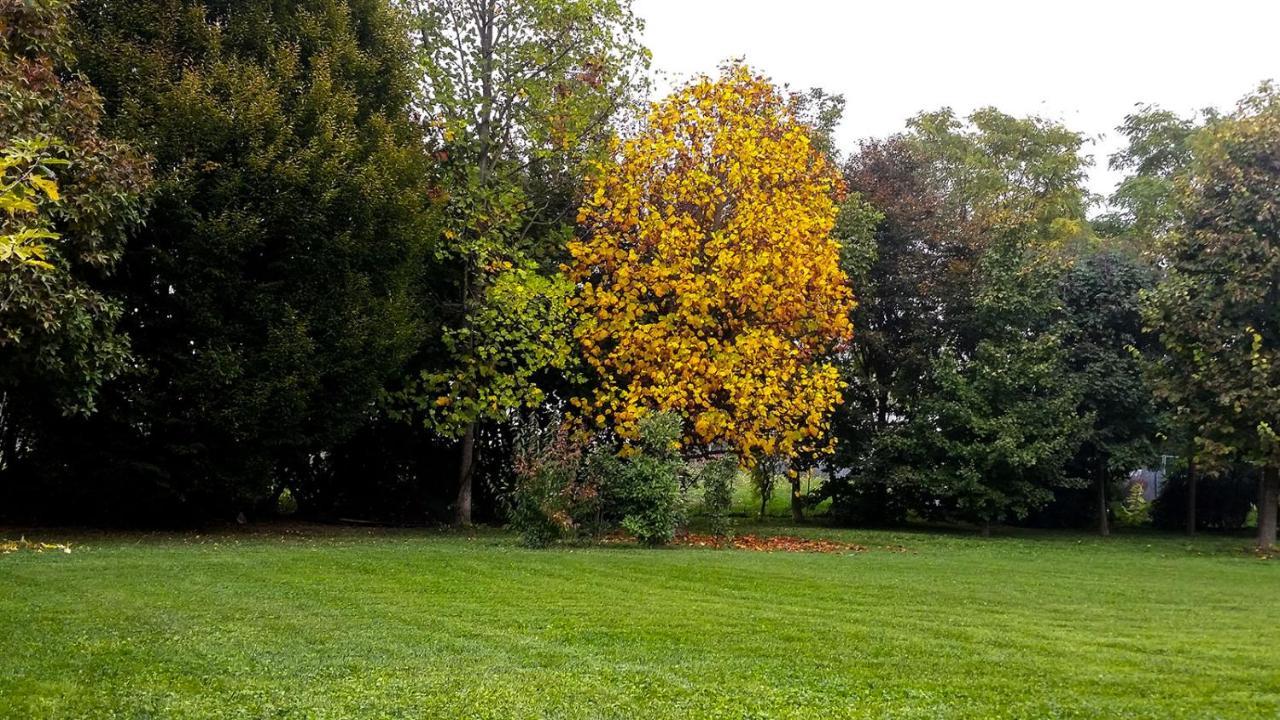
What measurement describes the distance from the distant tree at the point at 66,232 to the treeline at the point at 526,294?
0.07 meters

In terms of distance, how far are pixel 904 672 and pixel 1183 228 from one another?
16.6 m

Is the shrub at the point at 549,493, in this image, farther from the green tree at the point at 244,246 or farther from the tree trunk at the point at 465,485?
the tree trunk at the point at 465,485

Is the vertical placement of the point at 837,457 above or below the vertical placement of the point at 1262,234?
below

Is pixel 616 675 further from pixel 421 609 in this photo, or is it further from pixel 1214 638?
pixel 1214 638

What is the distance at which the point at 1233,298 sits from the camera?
59.3ft

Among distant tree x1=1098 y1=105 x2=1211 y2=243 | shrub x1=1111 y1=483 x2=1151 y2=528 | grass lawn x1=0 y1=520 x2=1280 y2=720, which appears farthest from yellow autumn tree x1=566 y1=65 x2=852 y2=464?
distant tree x1=1098 y1=105 x2=1211 y2=243

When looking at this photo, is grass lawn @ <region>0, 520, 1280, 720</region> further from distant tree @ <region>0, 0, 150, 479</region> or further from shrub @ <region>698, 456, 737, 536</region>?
shrub @ <region>698, 456, 737, 536</region>

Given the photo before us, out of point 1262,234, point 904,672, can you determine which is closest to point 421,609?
point 904,672

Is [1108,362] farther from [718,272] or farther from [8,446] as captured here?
[8,446]

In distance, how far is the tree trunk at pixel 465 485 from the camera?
2147 centimetres

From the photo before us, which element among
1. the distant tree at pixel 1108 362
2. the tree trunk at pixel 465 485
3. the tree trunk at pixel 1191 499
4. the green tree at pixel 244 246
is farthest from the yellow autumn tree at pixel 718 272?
the tree trunk at pixel 1191 499

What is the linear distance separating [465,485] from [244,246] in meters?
7.97

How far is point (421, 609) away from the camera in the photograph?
9.21m

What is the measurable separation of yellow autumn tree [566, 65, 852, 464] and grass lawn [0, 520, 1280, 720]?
5.52 metres
